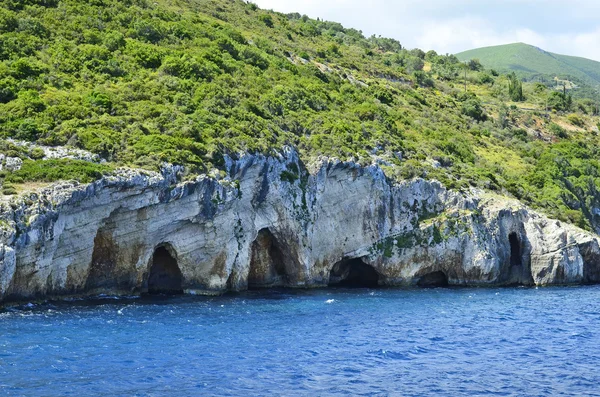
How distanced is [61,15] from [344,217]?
32.9 meters

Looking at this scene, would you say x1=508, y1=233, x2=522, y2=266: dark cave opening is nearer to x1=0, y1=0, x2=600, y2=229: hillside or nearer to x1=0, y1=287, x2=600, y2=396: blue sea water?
x1=0, y1=0, x2=600, y2=229: hillside

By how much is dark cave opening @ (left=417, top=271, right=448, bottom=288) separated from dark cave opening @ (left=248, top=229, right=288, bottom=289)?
10665 millimetres

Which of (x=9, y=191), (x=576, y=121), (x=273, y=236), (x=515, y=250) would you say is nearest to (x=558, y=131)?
(x=576, y=121)

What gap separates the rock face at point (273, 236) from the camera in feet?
115

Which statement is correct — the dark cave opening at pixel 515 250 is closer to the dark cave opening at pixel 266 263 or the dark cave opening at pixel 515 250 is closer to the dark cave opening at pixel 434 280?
the dark cave opening at pixel 434 280

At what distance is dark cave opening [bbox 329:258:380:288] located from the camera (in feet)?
161

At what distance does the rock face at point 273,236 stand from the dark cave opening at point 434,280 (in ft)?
0.35

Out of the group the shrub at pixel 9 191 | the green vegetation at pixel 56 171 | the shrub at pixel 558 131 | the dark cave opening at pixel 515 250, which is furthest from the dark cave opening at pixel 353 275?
the shrub at pixel 558 131

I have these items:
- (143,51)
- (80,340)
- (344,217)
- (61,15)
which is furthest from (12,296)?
(61,15)

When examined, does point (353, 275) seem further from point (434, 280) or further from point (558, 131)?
point (558, 131)

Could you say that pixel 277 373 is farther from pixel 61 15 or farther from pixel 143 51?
pixel 61 15

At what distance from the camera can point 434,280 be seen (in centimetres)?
5050

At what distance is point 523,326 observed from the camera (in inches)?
1359

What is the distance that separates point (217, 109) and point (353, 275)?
16.4 m
